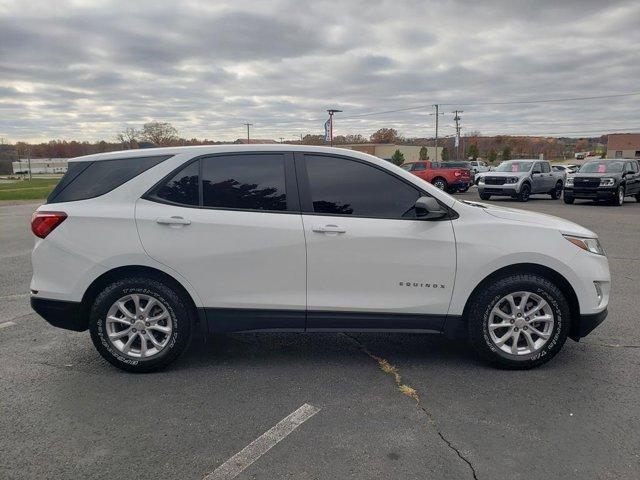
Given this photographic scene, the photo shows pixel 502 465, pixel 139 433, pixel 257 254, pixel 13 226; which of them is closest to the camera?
pixel 502 465

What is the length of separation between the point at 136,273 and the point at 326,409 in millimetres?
1814

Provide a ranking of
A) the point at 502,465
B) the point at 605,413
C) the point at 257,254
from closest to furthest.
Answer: the point at 502,465
the point at 605,413
the point at 257,254

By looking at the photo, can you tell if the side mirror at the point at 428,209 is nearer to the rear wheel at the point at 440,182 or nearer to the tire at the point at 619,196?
the tire at the point at 619,196

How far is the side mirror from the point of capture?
3.75 m

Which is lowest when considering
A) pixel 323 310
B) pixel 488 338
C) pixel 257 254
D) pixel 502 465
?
pixel 502 465

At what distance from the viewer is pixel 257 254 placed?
383 centimetres

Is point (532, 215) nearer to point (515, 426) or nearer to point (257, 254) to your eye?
point (515, 426)

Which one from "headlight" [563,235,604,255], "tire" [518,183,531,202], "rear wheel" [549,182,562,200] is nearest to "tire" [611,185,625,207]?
"tire" [518,183,531,202]

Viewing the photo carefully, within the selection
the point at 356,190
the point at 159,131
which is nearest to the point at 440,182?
the point at 356,190

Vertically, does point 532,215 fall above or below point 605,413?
above

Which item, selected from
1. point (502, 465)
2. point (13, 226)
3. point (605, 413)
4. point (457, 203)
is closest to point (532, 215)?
point (457, 203)

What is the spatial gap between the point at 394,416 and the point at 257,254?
1.53 metres

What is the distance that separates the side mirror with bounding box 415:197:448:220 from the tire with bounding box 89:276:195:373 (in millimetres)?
1953

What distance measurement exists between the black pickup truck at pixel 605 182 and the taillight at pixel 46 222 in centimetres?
2024
